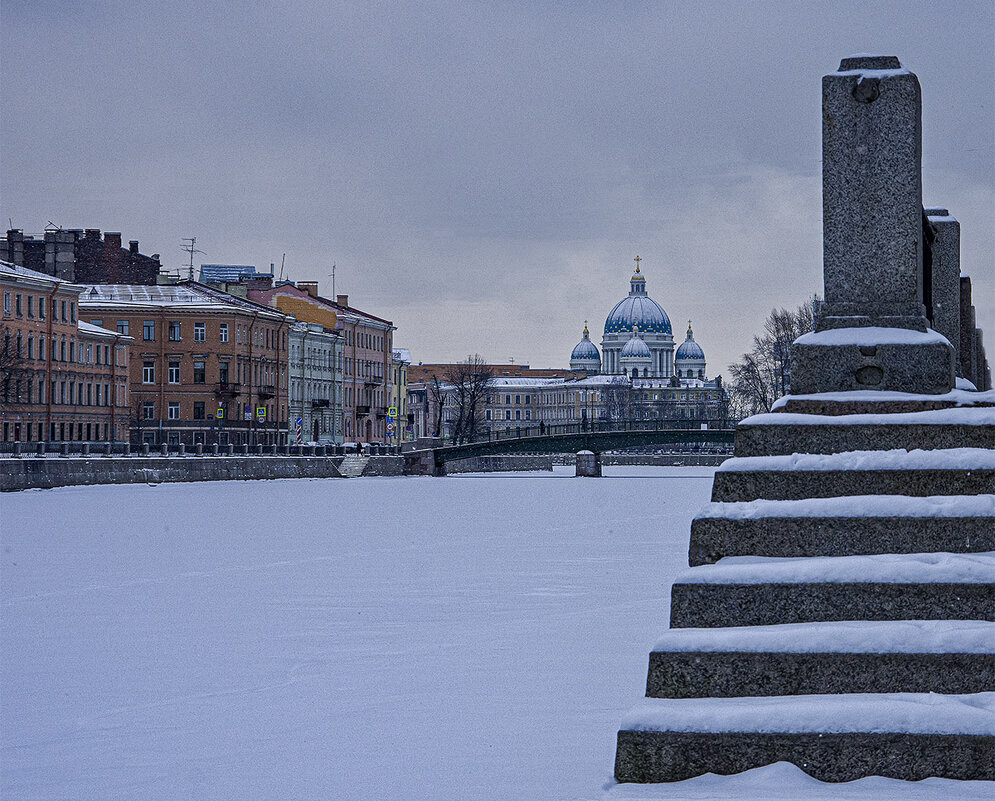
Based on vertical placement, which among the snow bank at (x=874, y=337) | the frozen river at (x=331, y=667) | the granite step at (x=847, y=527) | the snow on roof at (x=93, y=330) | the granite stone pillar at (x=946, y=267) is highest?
the snow on roof at (x=93, y=330)

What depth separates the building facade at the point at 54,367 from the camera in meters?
69.6

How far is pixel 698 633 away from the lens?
814 centimetres

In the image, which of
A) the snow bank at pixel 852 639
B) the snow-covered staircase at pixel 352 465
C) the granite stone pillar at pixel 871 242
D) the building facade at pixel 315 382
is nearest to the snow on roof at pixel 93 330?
the snow-covered staircase at pixel 352 465

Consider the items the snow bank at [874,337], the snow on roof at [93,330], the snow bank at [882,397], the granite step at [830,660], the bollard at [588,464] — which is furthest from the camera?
the bollard at [588,464]

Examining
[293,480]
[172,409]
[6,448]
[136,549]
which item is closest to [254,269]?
[172,409]

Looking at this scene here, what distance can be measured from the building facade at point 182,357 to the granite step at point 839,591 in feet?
264

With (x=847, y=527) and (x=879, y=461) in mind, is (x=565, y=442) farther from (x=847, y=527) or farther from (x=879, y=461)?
(x=847, y=527)

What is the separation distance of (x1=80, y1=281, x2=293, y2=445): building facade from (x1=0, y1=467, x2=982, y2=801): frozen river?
58396 millimetres

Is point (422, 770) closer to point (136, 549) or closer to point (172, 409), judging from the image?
point (136, 549)

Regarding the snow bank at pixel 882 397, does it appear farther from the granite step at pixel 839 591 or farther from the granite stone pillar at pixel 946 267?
the granite stone pillar at pixel 946 267

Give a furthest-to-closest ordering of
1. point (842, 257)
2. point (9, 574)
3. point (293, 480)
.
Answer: point (293, 480)
point (9, 574)
point (842, 257)

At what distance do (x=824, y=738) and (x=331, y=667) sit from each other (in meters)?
6.04

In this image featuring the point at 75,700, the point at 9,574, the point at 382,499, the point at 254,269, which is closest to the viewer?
the point at 75,700

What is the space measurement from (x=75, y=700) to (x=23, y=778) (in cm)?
255
